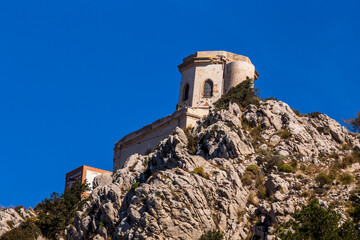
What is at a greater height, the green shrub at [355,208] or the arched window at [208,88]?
the arched window at [208,88]

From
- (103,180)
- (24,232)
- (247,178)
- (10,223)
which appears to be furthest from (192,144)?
(10,223)

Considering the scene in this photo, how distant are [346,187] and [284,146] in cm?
A: 686

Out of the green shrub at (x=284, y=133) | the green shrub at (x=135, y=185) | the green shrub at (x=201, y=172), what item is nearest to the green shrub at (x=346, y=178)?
the green shrub at (x=284, y=133)

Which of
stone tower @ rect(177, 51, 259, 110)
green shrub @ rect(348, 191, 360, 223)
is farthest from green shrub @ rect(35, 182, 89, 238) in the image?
green shrub @ rect(348, 191, 360, 223)

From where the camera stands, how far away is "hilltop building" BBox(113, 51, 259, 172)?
50.2m

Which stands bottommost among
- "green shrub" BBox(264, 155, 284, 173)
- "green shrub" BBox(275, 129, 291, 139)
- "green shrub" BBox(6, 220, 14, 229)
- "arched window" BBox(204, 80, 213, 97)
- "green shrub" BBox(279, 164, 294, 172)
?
"green shrub" BBox(6, 220, 14, 229)

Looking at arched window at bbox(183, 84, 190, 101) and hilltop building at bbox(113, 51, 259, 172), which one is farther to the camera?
arched window at bbox(183, 84, 190, 101)

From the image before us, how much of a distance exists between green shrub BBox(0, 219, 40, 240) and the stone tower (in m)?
16.6

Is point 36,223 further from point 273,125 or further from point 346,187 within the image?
point 346,187

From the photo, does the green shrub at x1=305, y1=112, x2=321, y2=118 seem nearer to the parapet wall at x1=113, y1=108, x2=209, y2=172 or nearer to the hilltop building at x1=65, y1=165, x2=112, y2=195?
the parapet wall at x1=113, y1=108, x2=209, y2=172

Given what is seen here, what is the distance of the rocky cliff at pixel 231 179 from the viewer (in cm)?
3341

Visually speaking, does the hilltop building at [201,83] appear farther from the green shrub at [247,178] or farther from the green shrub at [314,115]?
the green shrub at [247,178]

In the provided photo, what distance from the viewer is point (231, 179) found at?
36.5 m

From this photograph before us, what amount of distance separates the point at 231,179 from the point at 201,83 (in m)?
16.6
